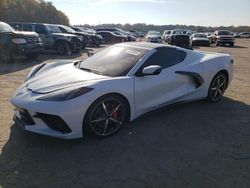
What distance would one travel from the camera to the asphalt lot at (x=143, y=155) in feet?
10.8

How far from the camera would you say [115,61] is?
199 inches

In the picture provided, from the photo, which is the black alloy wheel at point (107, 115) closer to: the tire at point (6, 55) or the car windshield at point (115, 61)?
the car windshield at point (115, 61)

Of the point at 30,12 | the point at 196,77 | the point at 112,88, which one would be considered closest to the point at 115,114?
the point at 112,88

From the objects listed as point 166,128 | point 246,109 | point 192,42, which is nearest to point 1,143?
point 166,128

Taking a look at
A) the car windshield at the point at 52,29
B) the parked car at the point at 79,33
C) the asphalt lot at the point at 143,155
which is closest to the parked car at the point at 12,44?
the car windshield at the point at 52,29

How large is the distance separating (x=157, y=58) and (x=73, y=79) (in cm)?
160

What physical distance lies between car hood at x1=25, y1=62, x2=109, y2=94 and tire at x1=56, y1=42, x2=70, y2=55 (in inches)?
464

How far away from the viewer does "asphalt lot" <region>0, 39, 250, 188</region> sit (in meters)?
3.30

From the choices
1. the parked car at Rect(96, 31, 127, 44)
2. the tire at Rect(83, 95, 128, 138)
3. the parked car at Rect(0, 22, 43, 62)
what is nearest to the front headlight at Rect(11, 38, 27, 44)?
the parked car at Rect(0, 22, 43, 62)

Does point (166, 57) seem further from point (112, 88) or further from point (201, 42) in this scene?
point (201, 42)

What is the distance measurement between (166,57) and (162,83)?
2.03 ft

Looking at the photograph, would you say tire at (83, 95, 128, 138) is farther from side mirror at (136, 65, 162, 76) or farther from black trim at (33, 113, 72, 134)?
side mirror at (136, 65, 162, 76)

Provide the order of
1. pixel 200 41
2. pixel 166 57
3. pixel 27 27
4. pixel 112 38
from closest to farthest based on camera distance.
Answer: pixel 166 57, pixel 27 27, pixel 112 38, pixel 200 41

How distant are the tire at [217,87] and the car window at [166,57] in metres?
1.00
